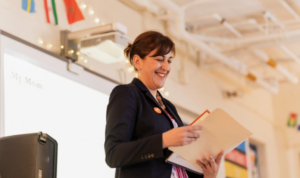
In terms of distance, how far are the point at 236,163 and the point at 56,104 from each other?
321cm

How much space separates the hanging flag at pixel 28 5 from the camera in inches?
96.7

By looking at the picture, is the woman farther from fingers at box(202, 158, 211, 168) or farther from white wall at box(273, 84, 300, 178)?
white wall at box(273, 84, 300, 178)

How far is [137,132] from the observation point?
1.31 m

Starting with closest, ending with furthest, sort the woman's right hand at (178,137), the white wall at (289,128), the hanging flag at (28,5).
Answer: the woman's right hand at (178,137)
the hanging flag at (28,5)
the white wall at (289,128)

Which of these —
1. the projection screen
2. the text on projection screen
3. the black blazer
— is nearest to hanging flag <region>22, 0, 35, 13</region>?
the projection screen

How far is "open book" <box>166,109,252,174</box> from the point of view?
1286mm

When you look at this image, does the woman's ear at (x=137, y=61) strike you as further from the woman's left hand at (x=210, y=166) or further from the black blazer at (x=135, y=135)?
the woman's left hand at (x=210, y=166)

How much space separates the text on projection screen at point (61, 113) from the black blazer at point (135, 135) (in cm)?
96

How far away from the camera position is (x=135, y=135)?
4.31 ft

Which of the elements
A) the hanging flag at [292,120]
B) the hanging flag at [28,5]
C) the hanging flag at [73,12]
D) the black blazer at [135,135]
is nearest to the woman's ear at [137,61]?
the black blazer at [135,135]

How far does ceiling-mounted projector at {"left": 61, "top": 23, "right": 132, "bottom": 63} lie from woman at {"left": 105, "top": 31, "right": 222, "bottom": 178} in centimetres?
104

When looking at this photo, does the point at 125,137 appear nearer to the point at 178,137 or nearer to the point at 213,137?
the point at 178,137

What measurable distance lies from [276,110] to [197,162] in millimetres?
5332

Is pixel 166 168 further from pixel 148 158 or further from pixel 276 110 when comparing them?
pixel 276 110
